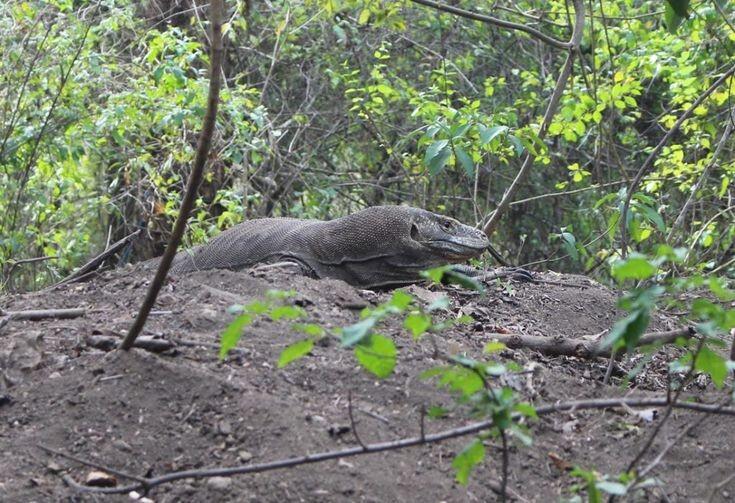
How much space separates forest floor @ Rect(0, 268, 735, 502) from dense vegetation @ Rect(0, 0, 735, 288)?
4.05ft

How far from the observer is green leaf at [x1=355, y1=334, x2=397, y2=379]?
2.14 m

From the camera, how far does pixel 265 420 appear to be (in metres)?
2.94

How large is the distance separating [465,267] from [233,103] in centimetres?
174

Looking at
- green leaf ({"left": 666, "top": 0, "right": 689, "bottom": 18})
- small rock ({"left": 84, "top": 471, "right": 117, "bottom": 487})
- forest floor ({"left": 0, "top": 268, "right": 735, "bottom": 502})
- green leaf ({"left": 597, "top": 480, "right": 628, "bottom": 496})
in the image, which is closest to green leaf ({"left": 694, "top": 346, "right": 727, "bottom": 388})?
forest floor ({"left": 0, "top": 268, "right": 735, "bottom": 502})

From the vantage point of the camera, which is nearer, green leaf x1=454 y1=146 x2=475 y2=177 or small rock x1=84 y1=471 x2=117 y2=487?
small rock x1=84 y1=471 x2=117 y2=487

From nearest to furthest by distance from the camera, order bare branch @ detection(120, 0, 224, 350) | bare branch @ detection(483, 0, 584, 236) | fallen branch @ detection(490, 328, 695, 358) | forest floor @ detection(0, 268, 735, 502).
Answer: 1. bare branch @ detection(120, 0, 224, 350)
2. forest floor @ detection(0, 268, 735, 502)
3. fallen branch @ detection(490, 328, 695, 358)
4. bare branch @ detection(483, 0, 584, 236)

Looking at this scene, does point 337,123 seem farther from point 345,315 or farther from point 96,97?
point 345,315

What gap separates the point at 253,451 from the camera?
9.27 feet

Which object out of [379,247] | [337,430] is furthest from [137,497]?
[379,247]

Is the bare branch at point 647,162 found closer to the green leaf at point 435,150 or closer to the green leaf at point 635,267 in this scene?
the green leaf at point 435,150

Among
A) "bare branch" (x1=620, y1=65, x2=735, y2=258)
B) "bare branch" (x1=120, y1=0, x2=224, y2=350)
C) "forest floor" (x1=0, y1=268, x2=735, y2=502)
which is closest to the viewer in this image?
"bare branch" (x1=120, y1=0, x2=224, y2=350)

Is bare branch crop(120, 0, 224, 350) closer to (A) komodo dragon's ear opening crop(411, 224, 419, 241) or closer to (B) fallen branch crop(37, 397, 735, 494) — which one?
(B) fallen branch crop(37, 397, 735, 494)

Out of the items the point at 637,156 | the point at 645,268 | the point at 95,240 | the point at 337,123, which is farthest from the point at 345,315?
the point at 637,156

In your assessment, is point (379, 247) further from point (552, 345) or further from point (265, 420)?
point (265, 420)
